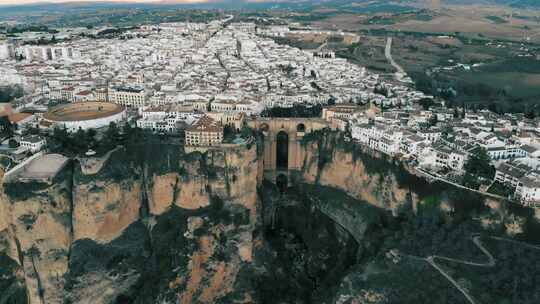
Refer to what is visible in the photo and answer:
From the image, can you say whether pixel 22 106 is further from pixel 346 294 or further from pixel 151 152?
pixel 346 294

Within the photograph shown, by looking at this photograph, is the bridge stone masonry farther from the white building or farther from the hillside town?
the white building

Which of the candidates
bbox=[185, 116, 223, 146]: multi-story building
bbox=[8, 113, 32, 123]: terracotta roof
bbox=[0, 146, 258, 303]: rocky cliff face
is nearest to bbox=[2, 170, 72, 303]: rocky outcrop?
bbox=[0, 146, 258, 303]: rocky cliff face

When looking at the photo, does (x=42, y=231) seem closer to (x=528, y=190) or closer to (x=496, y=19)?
(x=528, y=190)

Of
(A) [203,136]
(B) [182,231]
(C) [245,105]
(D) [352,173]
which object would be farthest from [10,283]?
(D) [352,173]

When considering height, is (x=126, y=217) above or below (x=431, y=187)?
below

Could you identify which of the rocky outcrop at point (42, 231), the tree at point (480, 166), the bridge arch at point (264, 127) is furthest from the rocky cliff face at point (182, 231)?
the bridge arch at point (264, 127)

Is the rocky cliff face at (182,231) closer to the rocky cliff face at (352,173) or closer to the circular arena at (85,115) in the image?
the rocky cliff face at (352,173)

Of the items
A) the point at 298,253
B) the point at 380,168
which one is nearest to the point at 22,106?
the point at 298,253

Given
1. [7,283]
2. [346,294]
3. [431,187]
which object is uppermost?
[431,187]
